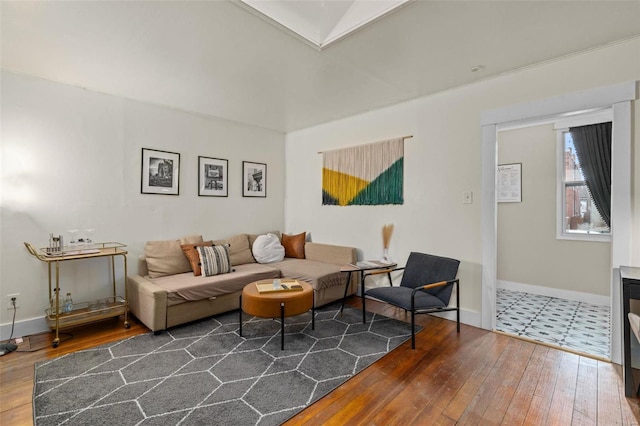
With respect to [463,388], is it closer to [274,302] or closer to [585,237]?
[274,302]

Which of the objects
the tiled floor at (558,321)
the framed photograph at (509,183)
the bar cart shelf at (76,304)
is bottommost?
the tiled floor at (558,321)

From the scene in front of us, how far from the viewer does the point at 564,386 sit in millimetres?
2141

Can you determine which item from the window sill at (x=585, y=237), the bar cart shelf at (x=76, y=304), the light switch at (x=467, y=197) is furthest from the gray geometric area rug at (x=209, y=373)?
the window sill at (x=585, y=237)

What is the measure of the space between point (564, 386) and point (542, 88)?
8.27ft

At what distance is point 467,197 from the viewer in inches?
129

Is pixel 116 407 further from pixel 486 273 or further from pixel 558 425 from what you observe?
pixel 486 273

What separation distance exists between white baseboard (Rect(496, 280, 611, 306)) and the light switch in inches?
89.8

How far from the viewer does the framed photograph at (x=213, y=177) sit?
14.3 ft

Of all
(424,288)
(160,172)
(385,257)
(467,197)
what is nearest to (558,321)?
(467,197)

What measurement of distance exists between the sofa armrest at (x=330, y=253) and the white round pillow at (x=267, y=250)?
0.44 meters

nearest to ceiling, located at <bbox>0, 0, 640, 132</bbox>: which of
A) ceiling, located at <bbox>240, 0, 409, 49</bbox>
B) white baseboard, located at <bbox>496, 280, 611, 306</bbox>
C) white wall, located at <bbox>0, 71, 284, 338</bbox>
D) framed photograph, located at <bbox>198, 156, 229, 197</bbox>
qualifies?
ceiling, located at <bbox>240, 0, 409, 49</bbox>

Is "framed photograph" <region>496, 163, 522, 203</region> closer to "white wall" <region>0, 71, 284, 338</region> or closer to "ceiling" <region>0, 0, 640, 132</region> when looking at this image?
"ceiling" <region>0, 0, 640, 132</region>

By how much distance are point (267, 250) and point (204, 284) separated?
1.34 meters

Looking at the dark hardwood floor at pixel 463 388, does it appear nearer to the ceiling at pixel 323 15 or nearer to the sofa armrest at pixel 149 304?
the sofa armrest at pixel 149 304
